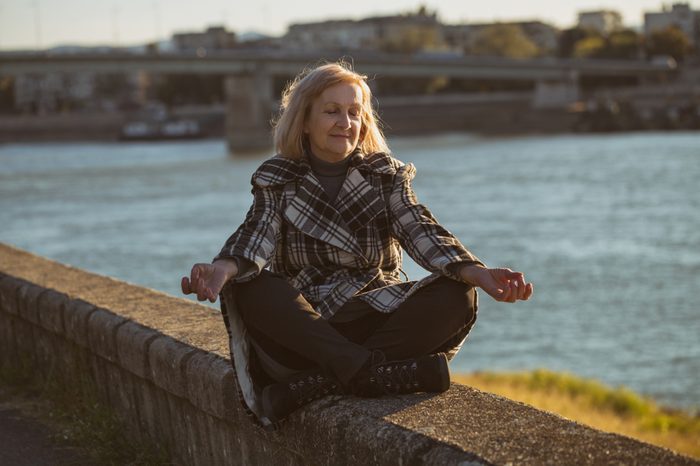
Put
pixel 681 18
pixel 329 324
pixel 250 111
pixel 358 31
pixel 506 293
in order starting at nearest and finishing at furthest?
pixel 506 293 < pixel 329 324 < pixel 250 111 < pixel 681 18 < pixel 358 31

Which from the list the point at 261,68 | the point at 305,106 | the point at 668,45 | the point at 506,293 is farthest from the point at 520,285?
the point at 668,45

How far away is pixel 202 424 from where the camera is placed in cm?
333

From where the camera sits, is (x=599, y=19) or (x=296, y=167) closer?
(x=296, y=167)

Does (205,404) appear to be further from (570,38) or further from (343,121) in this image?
(570,38)

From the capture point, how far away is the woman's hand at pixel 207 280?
2.77 metres

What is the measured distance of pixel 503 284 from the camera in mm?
2770

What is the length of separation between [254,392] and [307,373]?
0.14m

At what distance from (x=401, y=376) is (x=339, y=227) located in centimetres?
45

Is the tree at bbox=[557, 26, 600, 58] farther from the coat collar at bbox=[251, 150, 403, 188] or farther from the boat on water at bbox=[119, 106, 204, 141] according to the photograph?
the coat collar at bbox=[251, 150, 403, 188]

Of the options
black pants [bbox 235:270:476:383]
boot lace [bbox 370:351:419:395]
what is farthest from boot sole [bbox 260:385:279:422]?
boot lace [bbox 370:351:419:395]

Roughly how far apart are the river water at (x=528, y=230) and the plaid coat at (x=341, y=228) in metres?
10.8

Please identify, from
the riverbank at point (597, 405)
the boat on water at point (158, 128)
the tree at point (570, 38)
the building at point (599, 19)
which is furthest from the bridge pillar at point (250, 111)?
the building at point (599, 19)

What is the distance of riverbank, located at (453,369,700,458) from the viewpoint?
10.1 metres

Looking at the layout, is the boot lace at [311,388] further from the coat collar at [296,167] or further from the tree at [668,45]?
the tree at [668,45]
